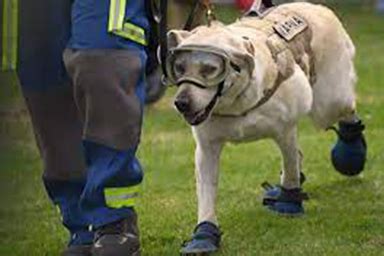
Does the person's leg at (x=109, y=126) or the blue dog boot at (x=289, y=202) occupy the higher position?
the person's leg at (x=109, y=126)

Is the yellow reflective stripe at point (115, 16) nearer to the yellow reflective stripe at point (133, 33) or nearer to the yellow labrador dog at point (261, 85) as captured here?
the yellow reflective stripe at point (133, 33)

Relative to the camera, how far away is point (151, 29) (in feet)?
12.1

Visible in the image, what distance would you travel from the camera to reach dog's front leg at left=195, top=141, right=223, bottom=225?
4.23m

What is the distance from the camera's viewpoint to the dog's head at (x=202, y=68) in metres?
3.74

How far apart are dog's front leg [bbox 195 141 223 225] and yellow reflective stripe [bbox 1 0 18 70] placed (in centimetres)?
96

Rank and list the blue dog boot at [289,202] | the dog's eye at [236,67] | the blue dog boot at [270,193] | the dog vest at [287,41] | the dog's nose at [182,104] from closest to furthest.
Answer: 1. the dog's nose at [182,104]
2. the dog's eye at [236,67]
3. the dog vest at [287,41]
4. the blue dog boot at [289,202]
5. the blue dog boot at [270,193]

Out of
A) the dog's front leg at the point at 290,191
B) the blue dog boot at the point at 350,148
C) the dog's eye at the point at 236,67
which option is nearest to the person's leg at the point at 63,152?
the dog's eye at the point at 236,67

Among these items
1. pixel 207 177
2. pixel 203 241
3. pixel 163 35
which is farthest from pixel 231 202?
pixel 163 35

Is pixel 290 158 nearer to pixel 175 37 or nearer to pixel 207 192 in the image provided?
pixel 207 192

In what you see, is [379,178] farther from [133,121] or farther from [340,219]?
[133,121]

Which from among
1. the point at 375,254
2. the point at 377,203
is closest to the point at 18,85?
the point at 375,254

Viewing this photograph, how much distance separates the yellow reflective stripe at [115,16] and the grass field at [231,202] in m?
0.35

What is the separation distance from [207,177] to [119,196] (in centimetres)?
82

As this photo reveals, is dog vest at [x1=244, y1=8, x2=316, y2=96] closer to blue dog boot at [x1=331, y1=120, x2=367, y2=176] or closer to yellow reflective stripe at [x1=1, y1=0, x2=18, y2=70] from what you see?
blue dog boot at [x1=331, y1=120, x2=367, y2=176]
